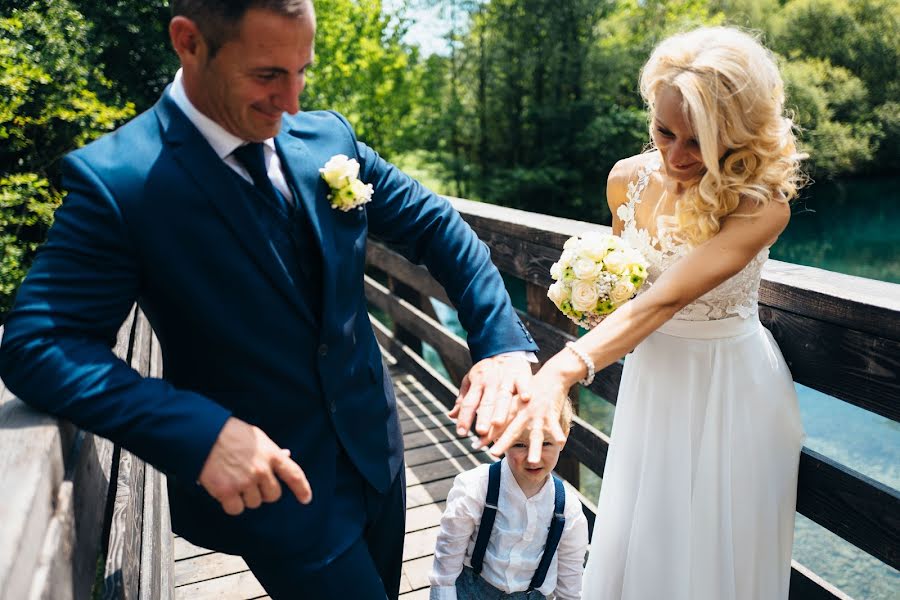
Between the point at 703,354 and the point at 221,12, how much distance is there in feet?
5.16

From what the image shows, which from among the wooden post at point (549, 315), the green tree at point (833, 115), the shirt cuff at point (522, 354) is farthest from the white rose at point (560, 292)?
the green tree at point (833, 115)

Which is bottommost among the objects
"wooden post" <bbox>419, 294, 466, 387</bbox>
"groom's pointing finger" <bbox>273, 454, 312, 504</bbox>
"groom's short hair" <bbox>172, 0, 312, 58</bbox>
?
"wooden post" <bbox>419, 294, 466, 387</bbox>

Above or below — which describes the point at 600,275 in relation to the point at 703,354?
above

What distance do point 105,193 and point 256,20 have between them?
1.29 feet

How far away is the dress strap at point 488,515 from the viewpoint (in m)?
2.14

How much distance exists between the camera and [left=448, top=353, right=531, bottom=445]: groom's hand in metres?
1.43

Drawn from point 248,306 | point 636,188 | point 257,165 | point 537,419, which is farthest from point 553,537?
point 257,165

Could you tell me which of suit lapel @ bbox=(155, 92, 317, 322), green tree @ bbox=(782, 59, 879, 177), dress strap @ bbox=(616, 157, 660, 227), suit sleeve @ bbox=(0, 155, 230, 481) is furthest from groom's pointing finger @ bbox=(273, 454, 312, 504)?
green tree @ bbox=(782, 59, 879, 177)

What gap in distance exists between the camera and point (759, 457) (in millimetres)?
2027

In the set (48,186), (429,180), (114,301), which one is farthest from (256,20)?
(429,180)

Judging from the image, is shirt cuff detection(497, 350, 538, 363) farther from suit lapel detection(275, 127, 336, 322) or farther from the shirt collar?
the shirt collar

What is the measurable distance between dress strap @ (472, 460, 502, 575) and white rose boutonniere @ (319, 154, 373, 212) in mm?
1009

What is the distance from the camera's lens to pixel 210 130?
1361 mm

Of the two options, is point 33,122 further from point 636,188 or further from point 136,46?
point 636,188
